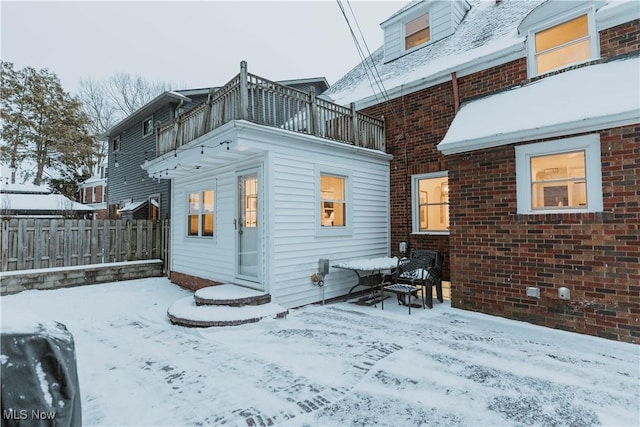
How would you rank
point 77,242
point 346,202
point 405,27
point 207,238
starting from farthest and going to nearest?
1. point 405,27
2. point 77,242
3. point 207,238
4. point 346,202

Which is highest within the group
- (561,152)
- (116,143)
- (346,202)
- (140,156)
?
(116,143)

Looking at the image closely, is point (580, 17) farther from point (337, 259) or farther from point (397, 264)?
point (337, 259)

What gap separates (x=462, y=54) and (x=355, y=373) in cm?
777

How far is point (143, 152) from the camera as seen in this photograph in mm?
14992

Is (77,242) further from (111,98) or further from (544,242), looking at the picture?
(111,98)

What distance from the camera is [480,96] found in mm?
6734

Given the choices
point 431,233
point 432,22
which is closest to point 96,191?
point 432,22

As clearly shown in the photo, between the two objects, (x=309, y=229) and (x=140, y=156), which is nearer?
(x=309, y=229)

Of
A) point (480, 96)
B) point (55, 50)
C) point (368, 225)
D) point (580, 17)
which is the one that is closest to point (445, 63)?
point (480, 96)

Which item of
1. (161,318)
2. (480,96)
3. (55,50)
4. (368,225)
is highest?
(55,50)

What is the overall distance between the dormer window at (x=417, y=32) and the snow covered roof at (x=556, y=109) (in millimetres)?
4796

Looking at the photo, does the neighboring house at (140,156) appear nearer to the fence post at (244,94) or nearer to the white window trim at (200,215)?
the white window trim at (200,215)

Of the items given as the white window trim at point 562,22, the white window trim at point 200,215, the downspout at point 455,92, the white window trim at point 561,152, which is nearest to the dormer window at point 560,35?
the white window trim at point 562,22

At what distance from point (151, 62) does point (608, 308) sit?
7935 cm
